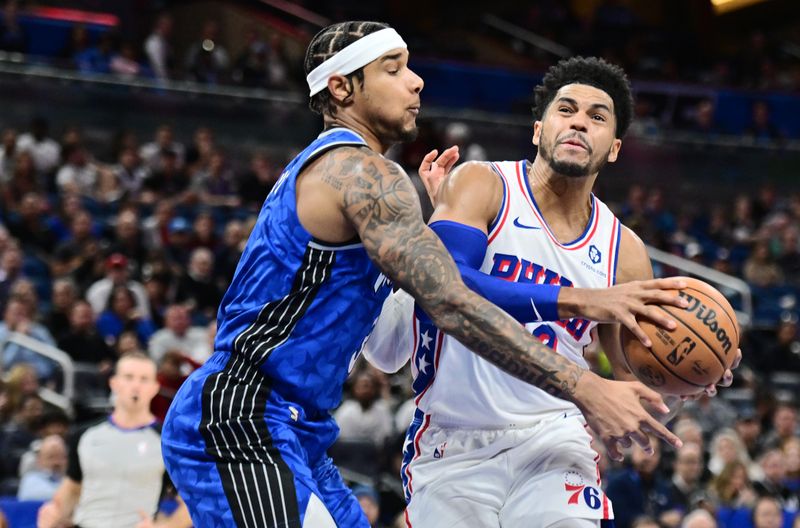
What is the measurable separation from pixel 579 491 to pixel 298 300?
1.46 meters

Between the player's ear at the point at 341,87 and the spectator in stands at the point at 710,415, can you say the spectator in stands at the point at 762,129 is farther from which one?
the player's ear at the point at 341,87

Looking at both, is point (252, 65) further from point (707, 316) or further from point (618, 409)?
point (618, 409)

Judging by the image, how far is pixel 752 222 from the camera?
1925 centimetres

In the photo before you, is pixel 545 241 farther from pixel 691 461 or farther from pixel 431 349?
pixel 691 461

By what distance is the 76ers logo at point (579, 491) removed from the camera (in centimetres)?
482

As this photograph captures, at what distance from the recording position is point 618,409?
3.89 meters

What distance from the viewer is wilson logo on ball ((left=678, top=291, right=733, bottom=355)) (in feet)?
14.1

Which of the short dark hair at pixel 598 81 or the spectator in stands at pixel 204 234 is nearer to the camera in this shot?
the short dark hair at pixel 598 81

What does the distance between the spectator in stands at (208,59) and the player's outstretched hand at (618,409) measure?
14494 millimetres

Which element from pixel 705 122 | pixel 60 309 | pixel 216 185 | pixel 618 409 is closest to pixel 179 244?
pixel 60 309

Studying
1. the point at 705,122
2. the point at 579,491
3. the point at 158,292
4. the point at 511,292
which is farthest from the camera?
the point at 705,122

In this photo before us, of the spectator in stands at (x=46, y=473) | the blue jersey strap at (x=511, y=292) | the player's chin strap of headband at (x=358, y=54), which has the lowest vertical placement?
the spectator in stands at (x=46, y=473)

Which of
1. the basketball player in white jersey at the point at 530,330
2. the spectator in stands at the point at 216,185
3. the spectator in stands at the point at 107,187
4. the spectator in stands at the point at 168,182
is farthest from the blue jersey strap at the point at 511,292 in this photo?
the spectator in stands at the point at 216,185

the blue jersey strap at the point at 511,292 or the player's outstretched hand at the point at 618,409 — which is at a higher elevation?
the blue jersey strap at the point at 511,292
